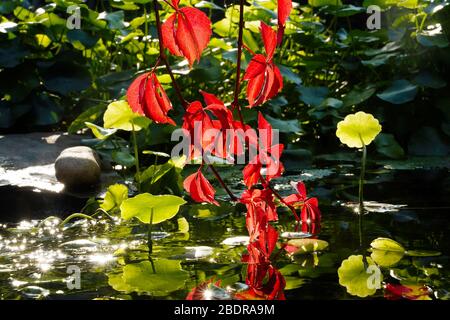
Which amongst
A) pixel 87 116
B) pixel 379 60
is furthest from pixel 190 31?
pixel 379 60

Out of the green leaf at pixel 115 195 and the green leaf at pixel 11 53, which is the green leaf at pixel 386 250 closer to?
the green leaf at pixel 115 195

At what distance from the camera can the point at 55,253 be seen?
4.66ft

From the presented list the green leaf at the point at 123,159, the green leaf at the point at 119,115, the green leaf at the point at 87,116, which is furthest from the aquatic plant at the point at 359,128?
the green leaf at the point at 87,116

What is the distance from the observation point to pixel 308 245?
1430 mm

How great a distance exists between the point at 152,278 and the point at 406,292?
41cm

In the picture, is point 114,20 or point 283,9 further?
point 114,20

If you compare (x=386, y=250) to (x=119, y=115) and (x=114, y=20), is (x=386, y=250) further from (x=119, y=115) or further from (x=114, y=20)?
(x=114, y=20)

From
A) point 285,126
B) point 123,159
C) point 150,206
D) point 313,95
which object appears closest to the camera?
point 150,206

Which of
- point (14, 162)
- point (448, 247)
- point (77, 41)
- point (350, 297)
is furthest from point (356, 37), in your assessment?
point (350, 297)

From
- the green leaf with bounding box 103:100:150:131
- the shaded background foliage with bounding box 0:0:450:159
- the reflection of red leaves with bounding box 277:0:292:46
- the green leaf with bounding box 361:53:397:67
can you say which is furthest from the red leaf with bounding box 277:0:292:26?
the green leaf with bounding box 361:53:397:67

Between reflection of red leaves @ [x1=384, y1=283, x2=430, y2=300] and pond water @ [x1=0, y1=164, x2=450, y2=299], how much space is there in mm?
12

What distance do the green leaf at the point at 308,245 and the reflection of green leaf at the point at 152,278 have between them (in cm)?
25
